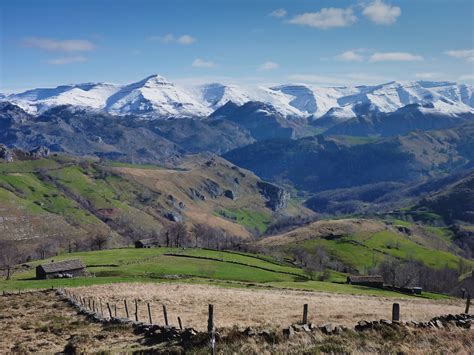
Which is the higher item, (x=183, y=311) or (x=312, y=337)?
(x=312, y=337)

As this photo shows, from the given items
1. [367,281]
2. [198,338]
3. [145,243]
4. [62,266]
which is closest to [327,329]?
[198,338]

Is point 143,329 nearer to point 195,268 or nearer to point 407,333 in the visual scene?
point 407,333

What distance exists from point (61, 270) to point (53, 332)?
76351 mm

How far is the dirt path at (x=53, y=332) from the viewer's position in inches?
1305

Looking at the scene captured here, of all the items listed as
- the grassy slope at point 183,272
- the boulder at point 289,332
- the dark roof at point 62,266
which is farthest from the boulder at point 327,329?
the dark roof at point 62,266

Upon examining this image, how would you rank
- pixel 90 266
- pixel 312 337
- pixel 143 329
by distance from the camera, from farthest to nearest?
1. pixel 90 266
2. pixel 143 329
3. pixel 312 337

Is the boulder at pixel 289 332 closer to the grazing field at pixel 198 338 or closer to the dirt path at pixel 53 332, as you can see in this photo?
the grazing field at pixel 198 338

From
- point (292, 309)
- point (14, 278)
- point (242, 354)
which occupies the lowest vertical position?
point (14, 278)

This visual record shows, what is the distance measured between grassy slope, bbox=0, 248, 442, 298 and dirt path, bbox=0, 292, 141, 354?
118ft

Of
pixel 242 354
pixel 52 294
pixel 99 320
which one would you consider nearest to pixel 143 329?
pixel 99 320

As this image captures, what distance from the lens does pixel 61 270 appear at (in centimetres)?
11144

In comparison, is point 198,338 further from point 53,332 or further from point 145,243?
point 145,243

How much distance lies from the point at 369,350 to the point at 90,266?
112109mm

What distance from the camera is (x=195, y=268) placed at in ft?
420
